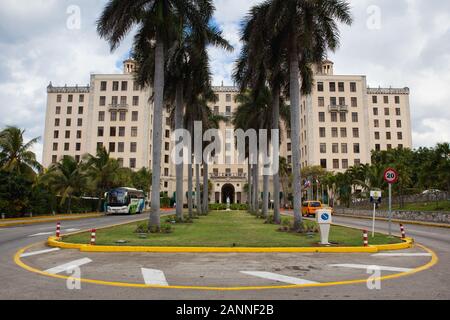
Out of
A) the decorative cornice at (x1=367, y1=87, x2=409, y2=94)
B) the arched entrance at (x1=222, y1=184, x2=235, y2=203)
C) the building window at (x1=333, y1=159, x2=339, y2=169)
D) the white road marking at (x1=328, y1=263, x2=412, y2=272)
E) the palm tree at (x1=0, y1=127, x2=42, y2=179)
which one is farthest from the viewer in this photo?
the decorative cornice at (x1=367, y1=87, x2=409, y2=94)

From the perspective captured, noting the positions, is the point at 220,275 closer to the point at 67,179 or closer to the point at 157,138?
the point at 157,138

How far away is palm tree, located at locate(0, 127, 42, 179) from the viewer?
3331cm

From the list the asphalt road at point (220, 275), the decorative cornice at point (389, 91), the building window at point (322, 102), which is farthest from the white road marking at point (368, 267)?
the decorative cornice at point (389, 91)

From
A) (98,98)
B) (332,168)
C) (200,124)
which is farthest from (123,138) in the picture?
(200,124)

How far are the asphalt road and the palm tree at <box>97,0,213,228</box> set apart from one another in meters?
7.04

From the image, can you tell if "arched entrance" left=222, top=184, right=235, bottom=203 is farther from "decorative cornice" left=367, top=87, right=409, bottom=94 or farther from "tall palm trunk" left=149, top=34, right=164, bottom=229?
"tall palm trunk" left=149, top=34, right=164, bottom=229

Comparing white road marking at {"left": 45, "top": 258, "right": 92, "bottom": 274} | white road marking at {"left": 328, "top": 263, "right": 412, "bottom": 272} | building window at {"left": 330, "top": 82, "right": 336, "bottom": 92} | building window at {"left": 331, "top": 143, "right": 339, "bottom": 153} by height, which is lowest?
white road marking at {"left": 45, "top": 258, "right": 92, "bottom": 274}

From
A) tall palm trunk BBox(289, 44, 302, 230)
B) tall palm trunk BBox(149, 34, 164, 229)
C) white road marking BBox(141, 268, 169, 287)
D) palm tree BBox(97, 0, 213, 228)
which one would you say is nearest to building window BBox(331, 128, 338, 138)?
tall palm trunk BBox(289, 44, 302, 230)

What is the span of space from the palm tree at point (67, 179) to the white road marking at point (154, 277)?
3448 centimetres

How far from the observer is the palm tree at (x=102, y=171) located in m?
45.4

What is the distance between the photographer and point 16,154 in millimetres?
34250

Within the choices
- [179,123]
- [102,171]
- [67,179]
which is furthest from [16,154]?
[179,123]

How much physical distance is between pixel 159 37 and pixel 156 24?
2.53 feet

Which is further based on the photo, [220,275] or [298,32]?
[298,32]
